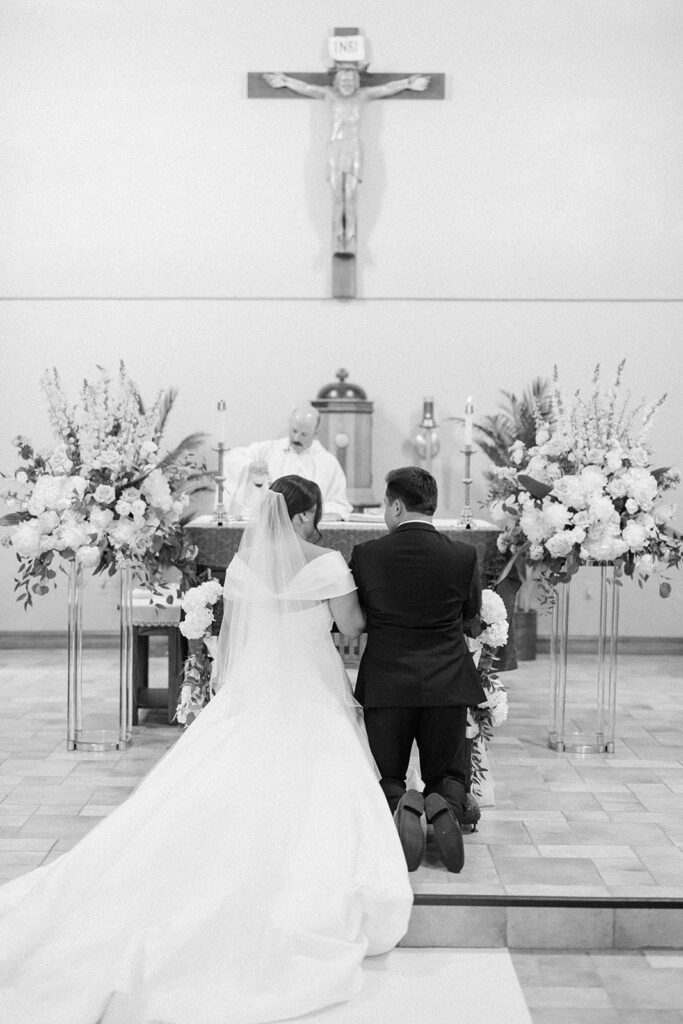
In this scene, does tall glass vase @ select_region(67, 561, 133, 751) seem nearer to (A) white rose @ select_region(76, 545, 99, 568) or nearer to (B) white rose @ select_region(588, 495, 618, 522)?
(A) white rose @ select_region(76, 545, 99, 568)

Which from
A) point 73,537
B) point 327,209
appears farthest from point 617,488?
point 327,209

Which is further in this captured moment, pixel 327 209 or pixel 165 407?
pixel 327 209

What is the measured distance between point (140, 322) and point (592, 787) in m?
5.69

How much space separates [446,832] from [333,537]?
1.89 m

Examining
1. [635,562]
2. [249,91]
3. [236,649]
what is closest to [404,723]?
[236,649]

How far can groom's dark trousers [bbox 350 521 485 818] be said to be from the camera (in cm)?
417

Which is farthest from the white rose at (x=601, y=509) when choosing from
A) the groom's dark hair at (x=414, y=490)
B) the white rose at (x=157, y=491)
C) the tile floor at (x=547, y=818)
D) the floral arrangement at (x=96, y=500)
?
the white rose at (x=157, y=491)

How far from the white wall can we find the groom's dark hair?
5035mm

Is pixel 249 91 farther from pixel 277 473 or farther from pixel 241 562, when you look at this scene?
pixel 241 562

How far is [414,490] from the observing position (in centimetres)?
416

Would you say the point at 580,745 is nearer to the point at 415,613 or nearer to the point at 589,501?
the point at 589,501

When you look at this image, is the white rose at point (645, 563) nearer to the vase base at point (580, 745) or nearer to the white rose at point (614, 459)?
the white rose at point (614, 459)

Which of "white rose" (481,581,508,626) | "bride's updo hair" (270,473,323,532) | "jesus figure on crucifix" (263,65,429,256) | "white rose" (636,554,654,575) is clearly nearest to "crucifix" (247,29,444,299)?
"jesus figure on crucifix" (263,65,429,256)

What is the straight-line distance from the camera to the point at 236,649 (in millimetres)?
4309
